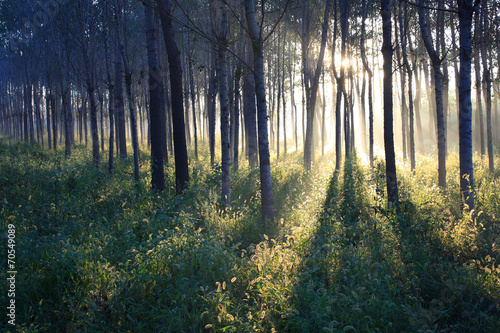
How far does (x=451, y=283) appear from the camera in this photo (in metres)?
3.49

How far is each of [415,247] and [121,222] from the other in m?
5.57

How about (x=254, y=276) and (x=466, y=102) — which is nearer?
(x=254, y=276)

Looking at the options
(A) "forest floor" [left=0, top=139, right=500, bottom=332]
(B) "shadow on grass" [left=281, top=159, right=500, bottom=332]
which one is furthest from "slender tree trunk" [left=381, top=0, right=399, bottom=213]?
(B) "shadow on grass" [left=281, top=159, right=500, bottom=332]

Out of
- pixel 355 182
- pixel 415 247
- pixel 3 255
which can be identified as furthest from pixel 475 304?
pixel 355 182

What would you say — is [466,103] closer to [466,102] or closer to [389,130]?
[466,102]

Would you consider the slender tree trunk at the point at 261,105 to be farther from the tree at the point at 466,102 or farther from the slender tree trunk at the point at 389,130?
the tree at the point at 466,102

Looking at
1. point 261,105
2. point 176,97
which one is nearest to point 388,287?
point 261,105

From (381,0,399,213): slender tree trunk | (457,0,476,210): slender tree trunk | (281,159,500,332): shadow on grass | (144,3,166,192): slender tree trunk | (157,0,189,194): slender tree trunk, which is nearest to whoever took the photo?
(281,159,500,332): shadow on grass

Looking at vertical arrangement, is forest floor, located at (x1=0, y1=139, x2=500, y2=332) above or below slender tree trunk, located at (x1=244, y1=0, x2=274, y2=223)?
below

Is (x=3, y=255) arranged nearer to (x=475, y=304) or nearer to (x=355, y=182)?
(x=475, y=304)

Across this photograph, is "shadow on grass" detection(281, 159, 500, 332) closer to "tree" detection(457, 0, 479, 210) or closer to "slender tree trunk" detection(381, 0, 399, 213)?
"slender tree trunk" detection(381, 0, 399, 213)

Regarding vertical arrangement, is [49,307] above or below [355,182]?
below

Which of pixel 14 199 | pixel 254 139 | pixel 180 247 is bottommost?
pixel 180 247

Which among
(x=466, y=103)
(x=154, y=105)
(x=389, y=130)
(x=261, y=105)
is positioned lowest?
(x=389, y=130)
